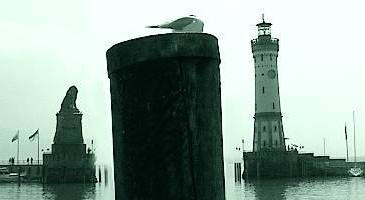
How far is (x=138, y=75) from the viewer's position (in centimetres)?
303

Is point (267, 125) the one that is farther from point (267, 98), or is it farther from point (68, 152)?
point (68, 152)

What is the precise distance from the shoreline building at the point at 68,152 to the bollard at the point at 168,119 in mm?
97884

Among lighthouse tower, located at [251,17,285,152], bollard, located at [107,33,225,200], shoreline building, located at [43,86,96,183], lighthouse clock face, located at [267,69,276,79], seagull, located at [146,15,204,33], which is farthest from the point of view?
shoreline building, located at [43,86,96,183]

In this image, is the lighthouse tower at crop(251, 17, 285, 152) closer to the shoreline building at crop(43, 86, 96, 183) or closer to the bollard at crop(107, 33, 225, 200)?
the shoreline building at crop(43, 86, 96, 183)

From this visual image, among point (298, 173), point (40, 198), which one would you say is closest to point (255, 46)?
point (298, 173)

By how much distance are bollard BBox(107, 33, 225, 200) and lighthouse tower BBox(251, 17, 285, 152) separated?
84.4 metres

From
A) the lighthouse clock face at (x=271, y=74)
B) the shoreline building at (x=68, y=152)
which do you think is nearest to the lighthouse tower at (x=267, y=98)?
the lighthouse clock face at (x=271, y=74)

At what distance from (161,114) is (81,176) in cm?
10313

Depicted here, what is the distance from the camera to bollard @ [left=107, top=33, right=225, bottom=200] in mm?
2924

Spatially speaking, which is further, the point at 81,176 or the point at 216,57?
the point at 81,176

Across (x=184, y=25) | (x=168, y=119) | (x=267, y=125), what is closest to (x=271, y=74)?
(x=267, y=125)

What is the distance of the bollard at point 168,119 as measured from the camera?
292 centimetres

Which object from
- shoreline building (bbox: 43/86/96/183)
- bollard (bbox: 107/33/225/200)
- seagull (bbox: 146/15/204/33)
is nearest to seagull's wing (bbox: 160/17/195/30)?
seagull (bbox: 146/15/204/33)

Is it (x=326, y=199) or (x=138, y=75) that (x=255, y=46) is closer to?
(x=326, y=199)
